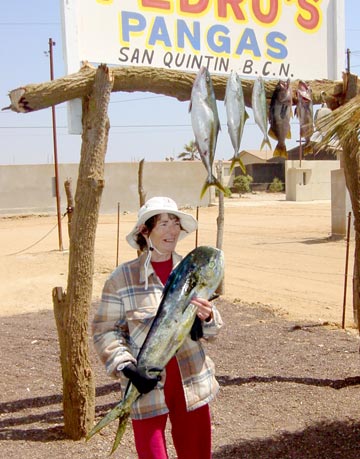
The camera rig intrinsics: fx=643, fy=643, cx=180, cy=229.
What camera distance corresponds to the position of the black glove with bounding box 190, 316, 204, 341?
280cm

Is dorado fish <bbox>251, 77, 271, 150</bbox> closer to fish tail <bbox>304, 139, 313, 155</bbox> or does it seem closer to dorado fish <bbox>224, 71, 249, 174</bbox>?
dorado fish <bbox>224, 71, 249, 174</bbox>

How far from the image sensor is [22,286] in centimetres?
1205

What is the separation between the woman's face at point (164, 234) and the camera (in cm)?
293

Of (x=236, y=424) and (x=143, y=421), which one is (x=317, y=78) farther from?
(x=143, y=421)

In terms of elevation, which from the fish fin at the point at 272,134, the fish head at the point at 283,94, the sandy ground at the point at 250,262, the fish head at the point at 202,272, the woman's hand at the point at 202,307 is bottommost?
the sandy ground at the point at 250,262

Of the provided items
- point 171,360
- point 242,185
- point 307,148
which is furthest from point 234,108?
point 242,185

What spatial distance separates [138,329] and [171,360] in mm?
199

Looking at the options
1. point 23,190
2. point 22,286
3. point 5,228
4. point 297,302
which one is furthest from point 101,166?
point 23,190

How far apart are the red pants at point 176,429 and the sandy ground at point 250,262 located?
17.9 feet

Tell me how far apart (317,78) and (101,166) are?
2.37 meters

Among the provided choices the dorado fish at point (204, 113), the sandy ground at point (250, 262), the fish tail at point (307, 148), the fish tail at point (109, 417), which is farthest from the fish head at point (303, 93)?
the sandy ground at point (250, 262)

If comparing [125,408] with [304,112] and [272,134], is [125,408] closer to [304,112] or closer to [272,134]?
[272,134]

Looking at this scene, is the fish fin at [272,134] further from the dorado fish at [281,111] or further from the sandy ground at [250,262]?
the sandy ground at [250,262]

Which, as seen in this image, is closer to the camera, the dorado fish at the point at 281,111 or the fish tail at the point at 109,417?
the fish tail at the point at 109,417
